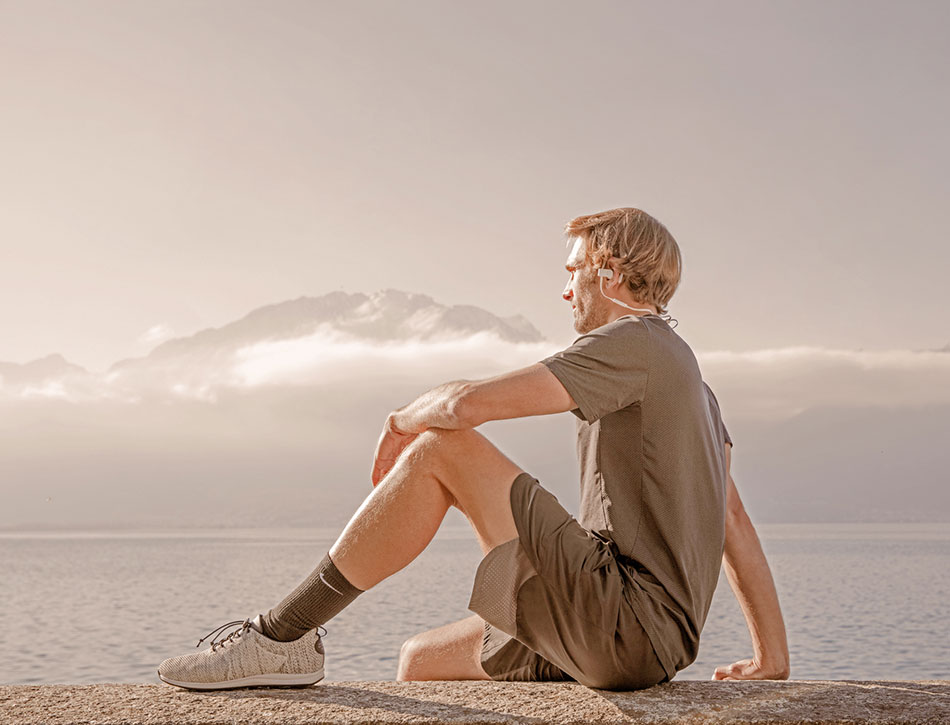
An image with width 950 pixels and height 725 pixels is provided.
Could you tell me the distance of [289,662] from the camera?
2.38m

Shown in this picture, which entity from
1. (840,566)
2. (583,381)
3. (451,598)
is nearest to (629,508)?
(583,381)

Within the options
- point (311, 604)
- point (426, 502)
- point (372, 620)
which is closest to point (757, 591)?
point (426, 502)

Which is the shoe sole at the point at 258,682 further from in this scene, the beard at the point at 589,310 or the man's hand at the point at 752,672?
the man's hand at the point at 752,672

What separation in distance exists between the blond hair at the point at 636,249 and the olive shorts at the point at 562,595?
66cm

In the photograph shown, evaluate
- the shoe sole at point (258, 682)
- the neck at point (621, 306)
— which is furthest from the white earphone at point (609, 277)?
the shoe sole at point (258, 682)

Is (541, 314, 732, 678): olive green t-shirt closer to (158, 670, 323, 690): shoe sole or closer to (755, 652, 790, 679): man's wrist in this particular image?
(755, 652, 790, 679): man's wrist

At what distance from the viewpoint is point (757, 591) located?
9.75 feet

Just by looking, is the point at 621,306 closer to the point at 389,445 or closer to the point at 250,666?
the point at 389,445

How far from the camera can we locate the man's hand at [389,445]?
2.53m

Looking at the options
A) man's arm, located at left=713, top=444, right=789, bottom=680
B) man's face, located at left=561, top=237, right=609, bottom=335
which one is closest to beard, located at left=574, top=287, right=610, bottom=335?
man's face, located at left=561, top=237, right=609, bottom=335

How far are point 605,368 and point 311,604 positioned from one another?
0.89 m

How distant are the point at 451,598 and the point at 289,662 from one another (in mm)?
13549

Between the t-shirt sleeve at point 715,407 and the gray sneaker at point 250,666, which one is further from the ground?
the t-shirt sleeve at point 715,407

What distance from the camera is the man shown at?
7.35ft
